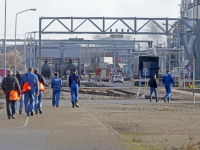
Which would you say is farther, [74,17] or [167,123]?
[74,17]

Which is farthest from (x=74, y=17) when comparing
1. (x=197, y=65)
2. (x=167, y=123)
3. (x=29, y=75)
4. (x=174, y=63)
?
(x=174, y=63)

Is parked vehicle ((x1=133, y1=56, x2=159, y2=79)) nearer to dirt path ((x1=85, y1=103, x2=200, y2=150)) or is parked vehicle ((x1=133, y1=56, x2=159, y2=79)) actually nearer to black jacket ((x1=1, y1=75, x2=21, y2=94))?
dirt path ((x1=85, y1=103, x2=200, y2=150))

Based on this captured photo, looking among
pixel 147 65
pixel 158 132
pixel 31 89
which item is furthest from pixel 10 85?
pixel 147 65

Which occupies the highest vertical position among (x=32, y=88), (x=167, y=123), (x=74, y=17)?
(x=74, y=17)

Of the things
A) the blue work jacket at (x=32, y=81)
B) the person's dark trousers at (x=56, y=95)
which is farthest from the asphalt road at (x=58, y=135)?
the person's dark trousers at (x=56, y=95)

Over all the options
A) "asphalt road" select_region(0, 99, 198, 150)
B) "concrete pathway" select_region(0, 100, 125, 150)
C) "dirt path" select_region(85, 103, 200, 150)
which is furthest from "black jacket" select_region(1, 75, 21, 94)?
"dirt path" select_region(85, 103, 200, 150)

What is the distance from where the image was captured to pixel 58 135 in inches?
407

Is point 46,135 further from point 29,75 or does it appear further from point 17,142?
point 29,75

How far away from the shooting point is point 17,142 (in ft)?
30.3

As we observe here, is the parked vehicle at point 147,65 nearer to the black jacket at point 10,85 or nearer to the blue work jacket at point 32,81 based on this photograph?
the blue work jacket at point 32,81

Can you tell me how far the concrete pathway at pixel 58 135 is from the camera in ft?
28.9

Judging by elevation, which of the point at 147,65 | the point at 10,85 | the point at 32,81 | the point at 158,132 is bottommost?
the point at 158,132

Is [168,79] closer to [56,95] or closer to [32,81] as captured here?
[56,95]

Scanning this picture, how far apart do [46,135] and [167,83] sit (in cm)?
1419
